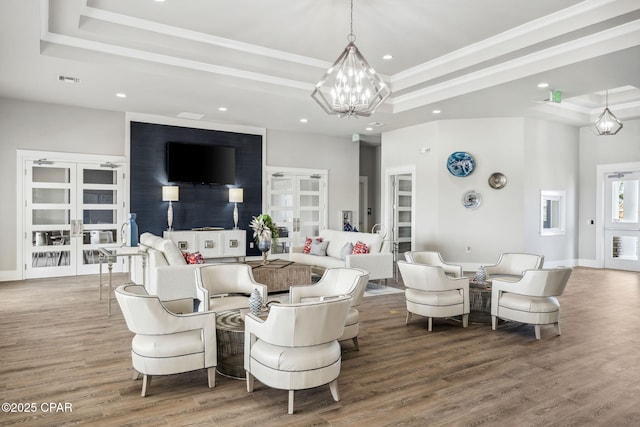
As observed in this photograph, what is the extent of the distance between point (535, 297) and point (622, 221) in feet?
21.4

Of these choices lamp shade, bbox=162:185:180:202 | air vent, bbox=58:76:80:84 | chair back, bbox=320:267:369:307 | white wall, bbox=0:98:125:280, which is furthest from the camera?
lamp shade, bbox=162:185:180:202

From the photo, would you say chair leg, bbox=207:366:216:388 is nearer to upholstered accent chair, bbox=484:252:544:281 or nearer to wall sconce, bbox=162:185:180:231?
upholstered accent chair, bbox=484:252:544:281

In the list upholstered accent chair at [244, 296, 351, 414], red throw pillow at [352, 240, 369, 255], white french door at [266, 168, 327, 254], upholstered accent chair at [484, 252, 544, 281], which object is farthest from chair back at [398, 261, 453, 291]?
white french door at [266, 168, 327, 254]

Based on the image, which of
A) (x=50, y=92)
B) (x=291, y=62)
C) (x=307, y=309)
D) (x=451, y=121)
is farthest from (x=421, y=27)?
(x=50, y=92)

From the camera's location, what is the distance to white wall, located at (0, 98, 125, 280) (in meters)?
7.50

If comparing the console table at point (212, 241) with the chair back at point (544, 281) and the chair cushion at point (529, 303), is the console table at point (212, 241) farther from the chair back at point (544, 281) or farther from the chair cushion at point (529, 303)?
the chair back at point (544, 281)

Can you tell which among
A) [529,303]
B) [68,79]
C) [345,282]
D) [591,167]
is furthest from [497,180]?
[68,79]

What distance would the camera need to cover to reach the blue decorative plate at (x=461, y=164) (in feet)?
28.6

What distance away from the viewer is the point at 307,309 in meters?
2.74

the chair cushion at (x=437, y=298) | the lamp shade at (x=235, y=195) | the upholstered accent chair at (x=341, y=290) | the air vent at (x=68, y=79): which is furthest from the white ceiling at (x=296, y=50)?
the chair cushion at (x=437, y=298)

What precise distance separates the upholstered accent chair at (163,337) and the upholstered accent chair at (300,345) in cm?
43

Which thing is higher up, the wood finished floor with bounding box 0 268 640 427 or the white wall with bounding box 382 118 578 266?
the white wall with bounding box 382 118 578 266

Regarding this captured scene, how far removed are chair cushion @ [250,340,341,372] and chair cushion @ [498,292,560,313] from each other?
8.24 feet

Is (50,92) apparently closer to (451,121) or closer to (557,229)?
(451,121)
